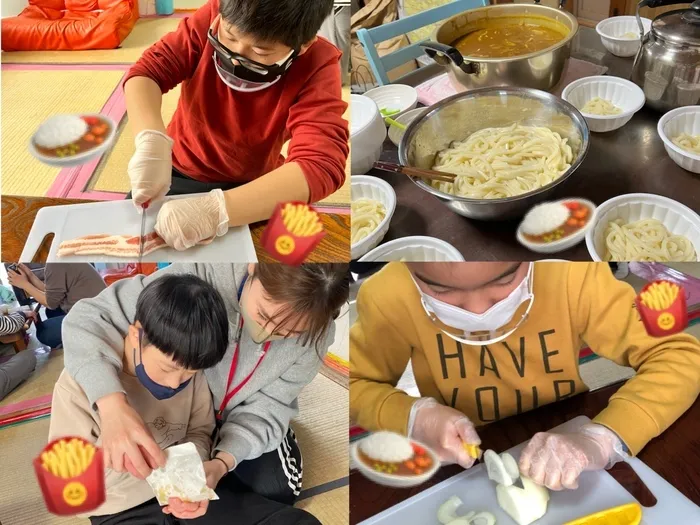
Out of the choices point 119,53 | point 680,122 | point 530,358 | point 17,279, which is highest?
point 119,53

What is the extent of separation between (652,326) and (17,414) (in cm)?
85

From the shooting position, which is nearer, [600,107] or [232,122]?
[232,122]

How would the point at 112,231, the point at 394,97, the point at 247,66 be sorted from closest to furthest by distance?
the point at 247,66 → the point at 112,231 → the point at 394,97

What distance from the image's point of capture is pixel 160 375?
707 mm

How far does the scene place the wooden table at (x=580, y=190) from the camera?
→ 0.73 meters

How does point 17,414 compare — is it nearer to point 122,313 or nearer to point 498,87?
point 122,313

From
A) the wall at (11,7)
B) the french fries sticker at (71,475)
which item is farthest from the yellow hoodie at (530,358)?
the wall at (11,7)

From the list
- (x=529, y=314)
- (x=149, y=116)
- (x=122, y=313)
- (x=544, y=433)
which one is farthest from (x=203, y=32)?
(x=544, y=433)

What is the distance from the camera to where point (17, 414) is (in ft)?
2.47

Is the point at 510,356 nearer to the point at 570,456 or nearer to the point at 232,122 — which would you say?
the point at 570,456

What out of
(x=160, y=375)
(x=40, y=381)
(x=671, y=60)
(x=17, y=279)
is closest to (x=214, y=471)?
(x=160, y=375)

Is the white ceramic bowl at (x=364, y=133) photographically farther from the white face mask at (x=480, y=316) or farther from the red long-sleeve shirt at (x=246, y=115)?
the white face mask at (x=480, y=316)

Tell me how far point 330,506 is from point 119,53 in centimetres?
66

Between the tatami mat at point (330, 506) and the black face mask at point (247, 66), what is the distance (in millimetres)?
524
